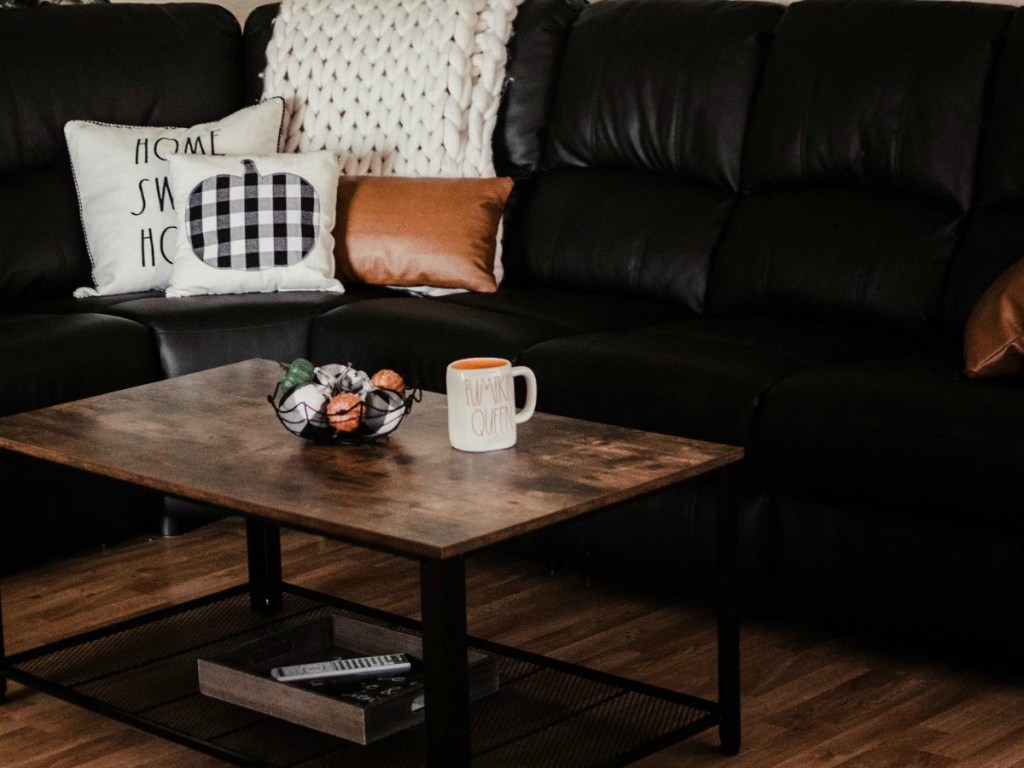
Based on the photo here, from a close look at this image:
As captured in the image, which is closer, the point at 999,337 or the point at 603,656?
the point at 999,337

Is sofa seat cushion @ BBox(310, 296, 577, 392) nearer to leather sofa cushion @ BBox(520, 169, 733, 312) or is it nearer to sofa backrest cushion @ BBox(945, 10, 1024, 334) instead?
leather sofa cushion @ BBox(520, 169, 733, 312)

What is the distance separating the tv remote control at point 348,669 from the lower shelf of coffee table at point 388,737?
86mm

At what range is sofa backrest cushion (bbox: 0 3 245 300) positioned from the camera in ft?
11.5

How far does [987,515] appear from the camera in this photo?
7.47ft

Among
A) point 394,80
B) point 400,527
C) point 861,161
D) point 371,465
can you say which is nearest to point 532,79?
point 394,80

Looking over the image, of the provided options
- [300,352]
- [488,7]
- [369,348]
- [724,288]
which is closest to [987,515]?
[724,288]

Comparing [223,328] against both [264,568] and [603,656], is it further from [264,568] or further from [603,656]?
[603,656]

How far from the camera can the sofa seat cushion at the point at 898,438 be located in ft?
7.41

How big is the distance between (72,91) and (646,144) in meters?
1.31

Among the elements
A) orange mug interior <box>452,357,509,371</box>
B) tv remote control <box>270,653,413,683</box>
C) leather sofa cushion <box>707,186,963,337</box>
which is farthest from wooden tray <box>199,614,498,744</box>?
leather sofa cushion <box>707,186,963,337</box>

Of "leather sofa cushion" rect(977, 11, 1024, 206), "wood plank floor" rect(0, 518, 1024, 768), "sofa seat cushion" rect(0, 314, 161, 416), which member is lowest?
"wood plank floor" rect(0, 518, 1024, 768)

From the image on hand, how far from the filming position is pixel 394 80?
3617 millimetres

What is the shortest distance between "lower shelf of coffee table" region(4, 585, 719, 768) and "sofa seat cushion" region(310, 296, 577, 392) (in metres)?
0.58

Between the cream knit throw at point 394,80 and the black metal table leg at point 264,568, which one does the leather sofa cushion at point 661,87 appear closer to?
the cream knit throw at point 394,80
